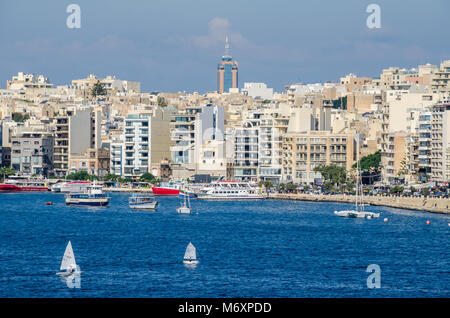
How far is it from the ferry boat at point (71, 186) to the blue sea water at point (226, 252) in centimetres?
1922

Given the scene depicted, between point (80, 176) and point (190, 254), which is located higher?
point (80, 176)

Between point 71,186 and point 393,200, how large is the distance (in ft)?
119

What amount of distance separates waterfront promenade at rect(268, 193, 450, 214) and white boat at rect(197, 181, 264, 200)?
6.75 ft

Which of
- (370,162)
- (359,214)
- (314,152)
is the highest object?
(314,152)

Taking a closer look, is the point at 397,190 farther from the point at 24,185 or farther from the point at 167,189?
the point at 24,185

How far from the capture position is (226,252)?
149 ft

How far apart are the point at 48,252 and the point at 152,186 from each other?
5877 centimetres

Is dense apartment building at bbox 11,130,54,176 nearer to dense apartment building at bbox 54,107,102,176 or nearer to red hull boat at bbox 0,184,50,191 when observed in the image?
dense apartment building at bbox 54,107,102,176

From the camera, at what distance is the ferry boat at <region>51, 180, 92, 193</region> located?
9886 centimetres

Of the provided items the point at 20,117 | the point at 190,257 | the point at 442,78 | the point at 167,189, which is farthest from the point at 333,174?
the point at 20,117

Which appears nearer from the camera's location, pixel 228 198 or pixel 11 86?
pixel 228 198
